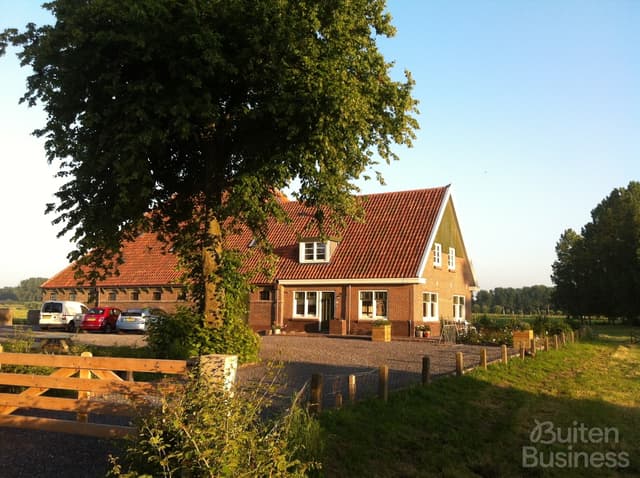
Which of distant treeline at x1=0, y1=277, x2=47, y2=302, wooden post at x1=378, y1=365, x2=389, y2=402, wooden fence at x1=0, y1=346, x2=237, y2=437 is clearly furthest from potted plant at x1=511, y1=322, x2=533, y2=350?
distant treeline at x1=0, y1=277, x2=47, y2=302

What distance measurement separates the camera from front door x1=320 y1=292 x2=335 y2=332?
3125 cm

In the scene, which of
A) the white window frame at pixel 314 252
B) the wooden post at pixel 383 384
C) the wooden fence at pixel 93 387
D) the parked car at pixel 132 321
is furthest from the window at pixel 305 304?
the wooden fence at pixel 93 387

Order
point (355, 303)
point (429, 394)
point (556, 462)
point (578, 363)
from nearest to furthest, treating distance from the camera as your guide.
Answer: point (556, 462), point (429, 394), point (578, 363), point (355, 303)

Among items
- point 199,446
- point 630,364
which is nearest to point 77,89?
point 199,446

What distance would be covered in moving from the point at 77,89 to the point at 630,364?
20952 millimetres

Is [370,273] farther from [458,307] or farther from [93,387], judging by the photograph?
[93,387]

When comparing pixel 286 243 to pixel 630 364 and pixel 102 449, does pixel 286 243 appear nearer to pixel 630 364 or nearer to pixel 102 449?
pixel 630 364

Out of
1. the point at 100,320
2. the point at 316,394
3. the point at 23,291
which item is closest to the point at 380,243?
the point at 100,320

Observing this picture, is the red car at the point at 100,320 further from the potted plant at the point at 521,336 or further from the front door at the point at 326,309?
the potted plant at the point at 521,336

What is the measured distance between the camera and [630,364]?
21.1 m

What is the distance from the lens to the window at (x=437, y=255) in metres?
32.2

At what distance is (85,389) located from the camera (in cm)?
767

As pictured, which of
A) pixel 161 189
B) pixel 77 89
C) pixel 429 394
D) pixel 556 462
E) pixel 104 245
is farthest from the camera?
pixel 161 189

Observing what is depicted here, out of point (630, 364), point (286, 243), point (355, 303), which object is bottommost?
point (630, 364)
